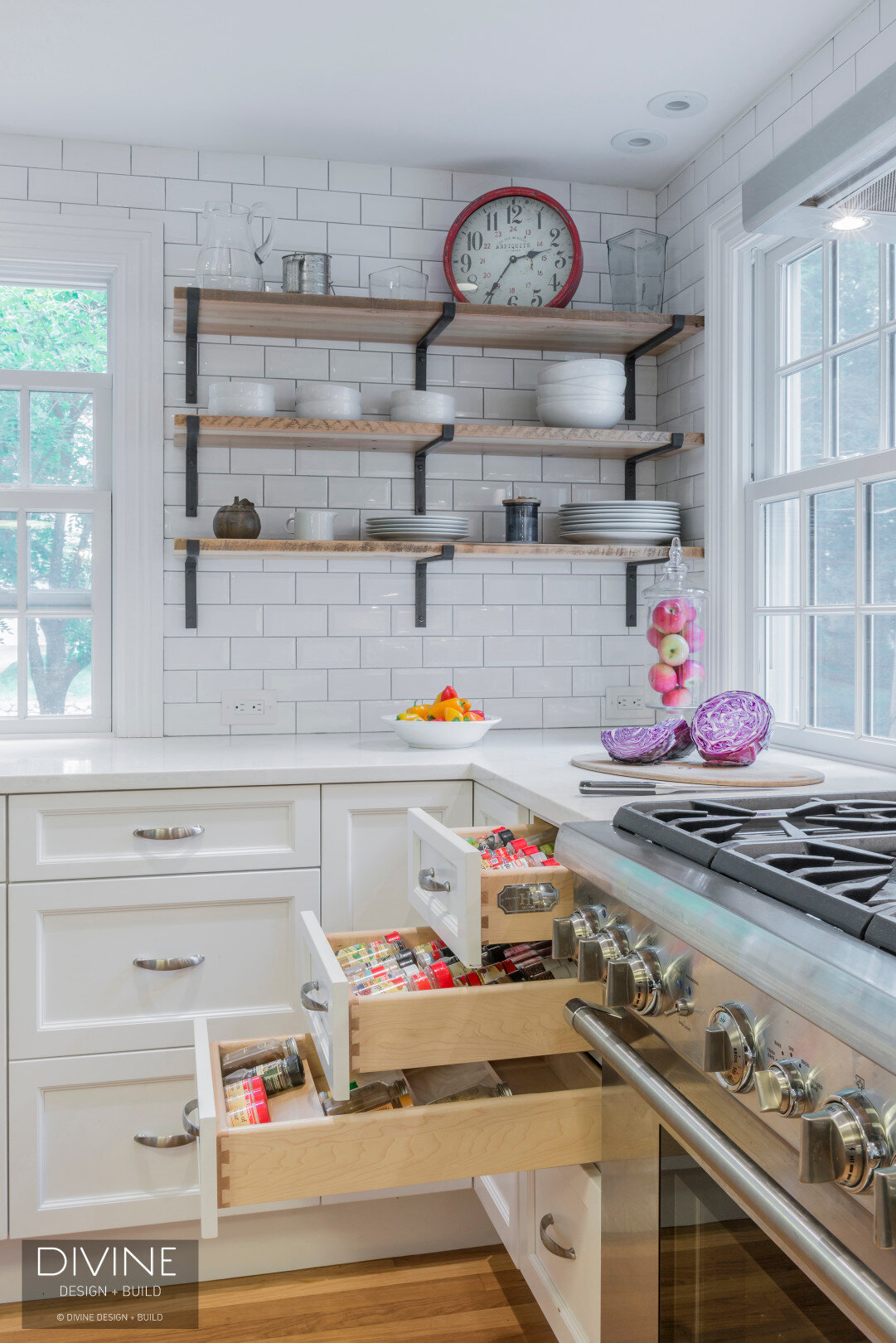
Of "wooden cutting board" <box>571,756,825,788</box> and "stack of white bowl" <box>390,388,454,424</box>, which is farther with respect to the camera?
"stack of white bowl" <box>390,388,454,424</box>

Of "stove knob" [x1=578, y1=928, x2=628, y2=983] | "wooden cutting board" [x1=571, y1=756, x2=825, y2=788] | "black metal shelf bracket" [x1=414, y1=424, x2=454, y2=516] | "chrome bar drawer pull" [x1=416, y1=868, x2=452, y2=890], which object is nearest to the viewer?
"stove knob" [x1=578, y1=928, x2=628, y2=983]

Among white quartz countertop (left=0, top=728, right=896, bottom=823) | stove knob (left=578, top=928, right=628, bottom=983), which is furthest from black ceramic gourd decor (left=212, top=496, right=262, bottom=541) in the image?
stove knob (left=578, top=928, right=628, bottom=983)

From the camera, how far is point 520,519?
2.78m

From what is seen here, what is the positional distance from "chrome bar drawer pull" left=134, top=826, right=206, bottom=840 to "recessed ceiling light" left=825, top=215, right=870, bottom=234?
61.7 inches

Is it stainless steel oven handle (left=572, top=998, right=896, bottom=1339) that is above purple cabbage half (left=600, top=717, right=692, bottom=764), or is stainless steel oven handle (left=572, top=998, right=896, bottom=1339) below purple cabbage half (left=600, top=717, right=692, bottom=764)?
below

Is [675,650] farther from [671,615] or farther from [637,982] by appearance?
[637,982]

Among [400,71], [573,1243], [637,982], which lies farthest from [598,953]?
[400,71]

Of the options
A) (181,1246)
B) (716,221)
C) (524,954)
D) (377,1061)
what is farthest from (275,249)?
(181,1246)

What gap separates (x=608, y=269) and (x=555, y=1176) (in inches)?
91.8

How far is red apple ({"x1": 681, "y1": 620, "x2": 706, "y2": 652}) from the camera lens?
232cm

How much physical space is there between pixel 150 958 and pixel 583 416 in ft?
5.62

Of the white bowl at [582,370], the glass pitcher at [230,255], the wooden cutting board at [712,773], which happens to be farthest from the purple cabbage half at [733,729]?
the glass pitcher at [230,255]

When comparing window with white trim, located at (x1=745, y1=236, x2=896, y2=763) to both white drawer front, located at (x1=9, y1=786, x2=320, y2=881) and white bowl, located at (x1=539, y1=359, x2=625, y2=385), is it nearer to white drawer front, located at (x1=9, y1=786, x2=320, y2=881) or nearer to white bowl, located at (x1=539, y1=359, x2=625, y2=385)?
white bowl, located at (x1=539, y1=359, x2=625, y2=385)

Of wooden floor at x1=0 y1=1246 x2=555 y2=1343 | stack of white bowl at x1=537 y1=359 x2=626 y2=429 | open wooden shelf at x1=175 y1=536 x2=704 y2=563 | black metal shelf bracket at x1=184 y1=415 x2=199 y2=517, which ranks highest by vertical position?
stack of white bowl at x1=537 y1=359 x2=626 y2=429
